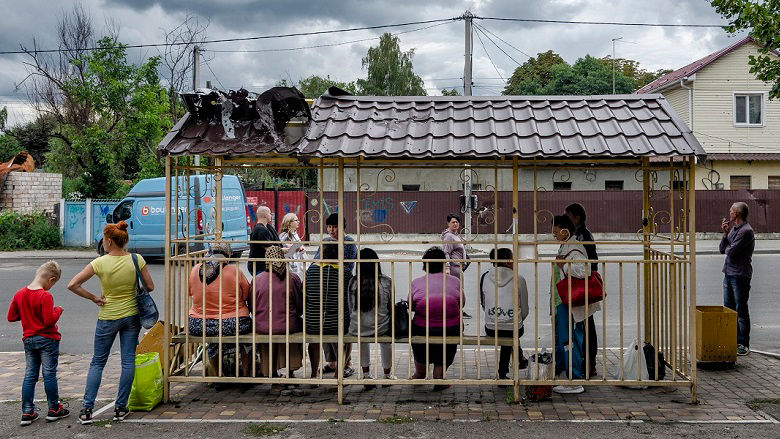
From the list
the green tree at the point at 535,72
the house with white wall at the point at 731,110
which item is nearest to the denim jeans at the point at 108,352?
the house with white wall at the point at 731,110

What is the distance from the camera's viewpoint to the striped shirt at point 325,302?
6.57m

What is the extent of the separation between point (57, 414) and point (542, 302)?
8762 mm

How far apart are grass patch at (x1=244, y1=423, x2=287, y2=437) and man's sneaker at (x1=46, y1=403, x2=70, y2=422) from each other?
1652 mm

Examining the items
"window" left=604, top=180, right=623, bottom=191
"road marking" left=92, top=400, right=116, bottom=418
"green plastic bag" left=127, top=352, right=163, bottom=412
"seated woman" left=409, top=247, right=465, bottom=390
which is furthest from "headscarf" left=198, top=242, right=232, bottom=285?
"window" left=604, top=180, right=623, bottom=191

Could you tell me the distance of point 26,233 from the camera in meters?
24.9

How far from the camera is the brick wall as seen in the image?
25.6 m

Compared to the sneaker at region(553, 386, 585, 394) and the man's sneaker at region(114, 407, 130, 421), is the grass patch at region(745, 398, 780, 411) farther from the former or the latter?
the man's sneaker at region(114, 407, 130, 421)

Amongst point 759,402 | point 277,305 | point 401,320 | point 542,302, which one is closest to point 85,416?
point 277,305

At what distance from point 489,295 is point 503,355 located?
0.62m

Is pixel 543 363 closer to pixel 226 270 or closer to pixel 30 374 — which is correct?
pixel 226 270

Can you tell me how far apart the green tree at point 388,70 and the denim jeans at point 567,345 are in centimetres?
4574

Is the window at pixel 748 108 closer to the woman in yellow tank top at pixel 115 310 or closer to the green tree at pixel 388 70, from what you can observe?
the green tree at pixel 388 70

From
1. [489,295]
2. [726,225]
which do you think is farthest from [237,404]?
[726,225]

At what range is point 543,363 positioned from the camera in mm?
6285
